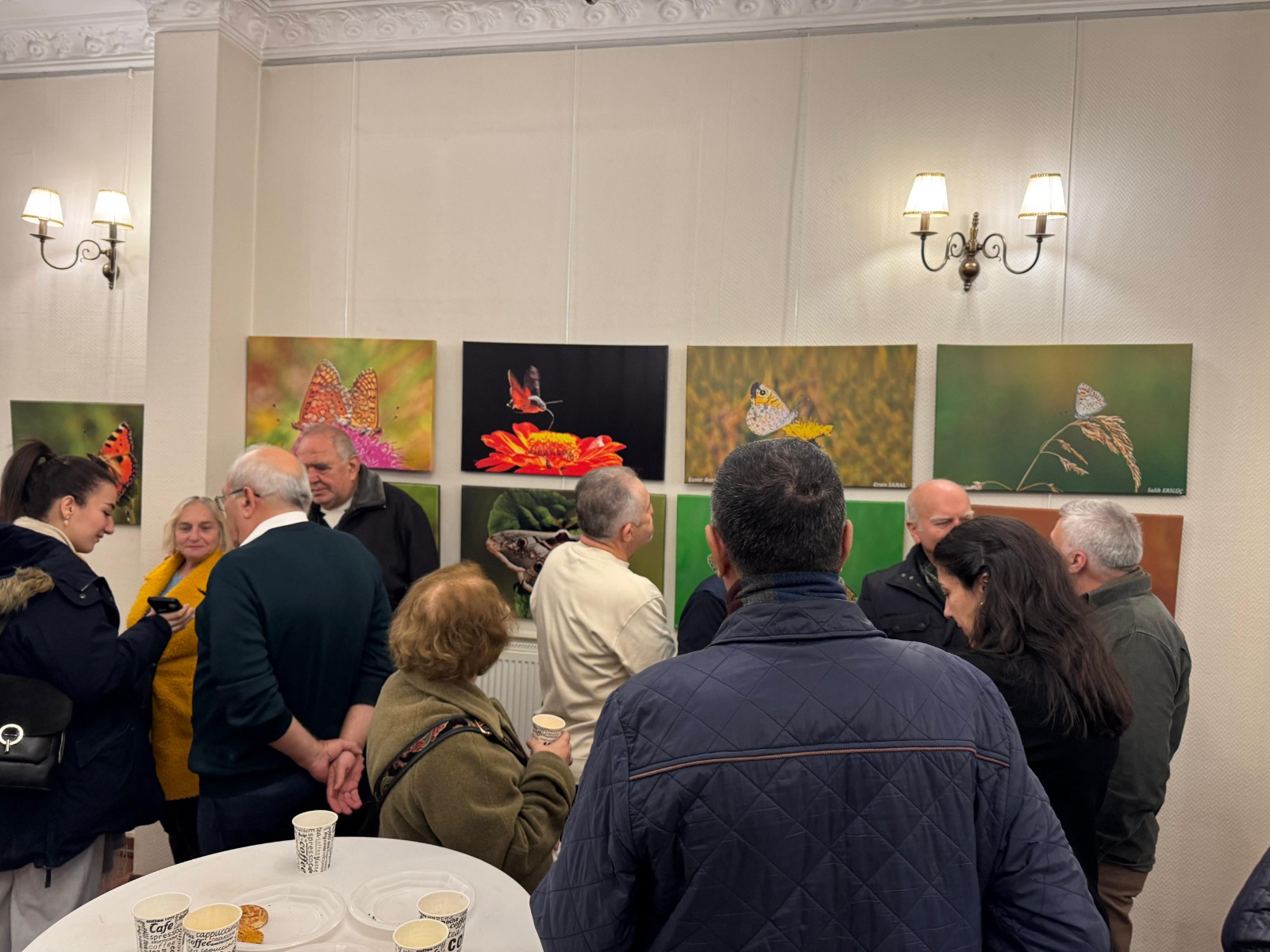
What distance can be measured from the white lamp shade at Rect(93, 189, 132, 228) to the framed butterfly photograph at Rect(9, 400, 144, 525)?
940mm

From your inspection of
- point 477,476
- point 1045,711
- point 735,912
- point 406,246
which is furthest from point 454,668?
point 406,246

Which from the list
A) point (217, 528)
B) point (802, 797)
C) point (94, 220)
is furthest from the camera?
point (94, 220)

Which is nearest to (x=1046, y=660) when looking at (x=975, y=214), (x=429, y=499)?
(x=975, y=214)

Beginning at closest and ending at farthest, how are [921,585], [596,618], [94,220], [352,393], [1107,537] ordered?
[1107,537]
[596,618]
[921,585]
[352,393]
[94,220]

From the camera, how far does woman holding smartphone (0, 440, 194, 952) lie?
2.76 metres

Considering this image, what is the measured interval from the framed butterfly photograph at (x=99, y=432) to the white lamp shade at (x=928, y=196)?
155 inches

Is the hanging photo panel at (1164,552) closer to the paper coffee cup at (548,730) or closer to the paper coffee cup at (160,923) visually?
the paper coffee cup at (548,730)

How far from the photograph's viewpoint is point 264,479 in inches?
115

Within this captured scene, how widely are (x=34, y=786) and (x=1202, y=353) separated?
14.9ft

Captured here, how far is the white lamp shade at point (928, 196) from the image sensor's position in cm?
410

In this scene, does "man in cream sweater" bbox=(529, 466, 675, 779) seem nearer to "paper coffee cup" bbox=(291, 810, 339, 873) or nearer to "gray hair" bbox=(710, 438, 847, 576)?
"paper coffee cup" bbox=(291, 810, 339, 873)

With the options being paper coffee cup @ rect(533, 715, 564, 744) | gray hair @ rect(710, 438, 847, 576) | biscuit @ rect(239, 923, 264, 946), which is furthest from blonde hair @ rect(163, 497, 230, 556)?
gray hair @ rect(710, 438, 847, 576)

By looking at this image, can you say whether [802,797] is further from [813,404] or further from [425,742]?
[813,404]

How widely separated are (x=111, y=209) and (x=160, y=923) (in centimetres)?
427
